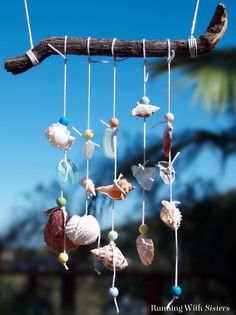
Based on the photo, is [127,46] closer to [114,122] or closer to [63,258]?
[114,122]

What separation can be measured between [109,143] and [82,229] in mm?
110

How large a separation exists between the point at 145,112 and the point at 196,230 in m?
2.21

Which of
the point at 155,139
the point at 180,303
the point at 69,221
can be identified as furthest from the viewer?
the point at 155,139

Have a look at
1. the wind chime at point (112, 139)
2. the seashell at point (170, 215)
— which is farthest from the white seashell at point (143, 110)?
the seashell at point (170, 215)

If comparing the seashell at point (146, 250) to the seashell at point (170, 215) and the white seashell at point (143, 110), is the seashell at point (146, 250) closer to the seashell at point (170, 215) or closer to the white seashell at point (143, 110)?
the seashell at point (170, 215)

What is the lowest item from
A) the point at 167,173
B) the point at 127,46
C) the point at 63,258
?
the point at 63,258

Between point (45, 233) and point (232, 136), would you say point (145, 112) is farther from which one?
point (232, 136)

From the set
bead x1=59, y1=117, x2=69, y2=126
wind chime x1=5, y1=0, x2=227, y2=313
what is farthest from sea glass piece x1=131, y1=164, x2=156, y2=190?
bead x1=59, y1=117, x2=69, y2=126

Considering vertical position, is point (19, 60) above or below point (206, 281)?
above

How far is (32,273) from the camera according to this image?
262 centimetres

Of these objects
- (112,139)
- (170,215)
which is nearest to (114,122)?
(112,139)

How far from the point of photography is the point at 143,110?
68cm

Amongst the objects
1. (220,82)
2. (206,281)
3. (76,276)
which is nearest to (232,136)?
(220,82)

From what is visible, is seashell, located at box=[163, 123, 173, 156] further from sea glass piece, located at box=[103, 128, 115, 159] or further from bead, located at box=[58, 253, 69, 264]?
bead, located at box=[58, 253, 69, 264]
